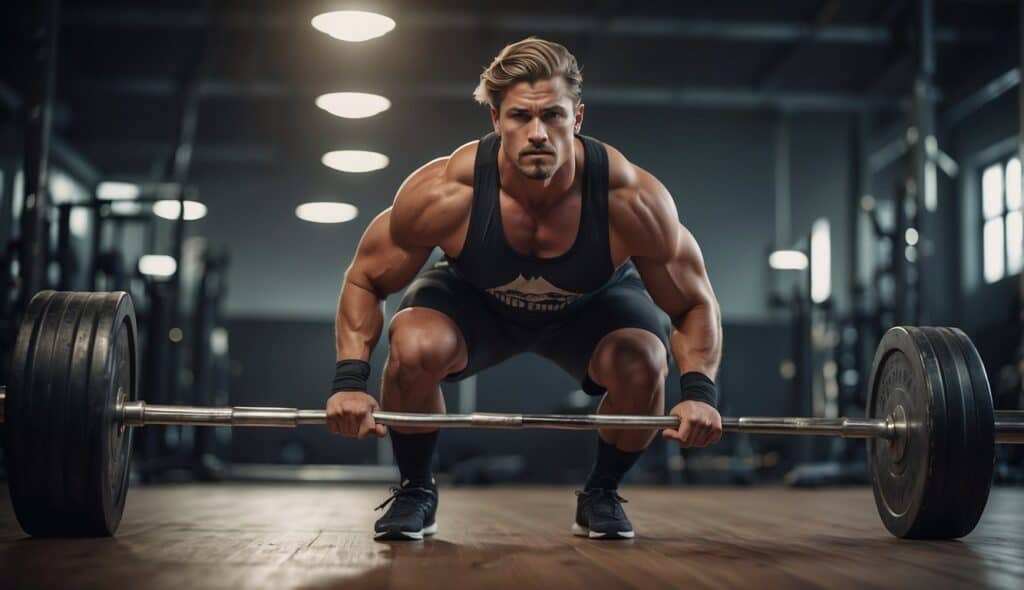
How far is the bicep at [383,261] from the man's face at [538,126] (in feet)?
1.03

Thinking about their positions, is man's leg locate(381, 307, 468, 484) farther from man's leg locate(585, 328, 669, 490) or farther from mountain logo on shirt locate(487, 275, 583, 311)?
man's leg locate(585, 328, 669, 490)

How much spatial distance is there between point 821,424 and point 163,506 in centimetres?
220

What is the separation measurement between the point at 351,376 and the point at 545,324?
0.50 m

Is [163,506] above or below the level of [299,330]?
below

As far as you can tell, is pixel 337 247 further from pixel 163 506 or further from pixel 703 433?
pixel 703 433

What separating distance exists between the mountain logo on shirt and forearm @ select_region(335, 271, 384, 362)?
0.82ft

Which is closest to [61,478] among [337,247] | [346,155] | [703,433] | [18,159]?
[703,433]

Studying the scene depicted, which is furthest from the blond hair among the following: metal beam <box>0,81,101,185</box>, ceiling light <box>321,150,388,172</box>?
metal beam <box>0,81,101,185</box>

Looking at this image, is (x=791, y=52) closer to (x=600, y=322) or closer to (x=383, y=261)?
(x=600, y=322)

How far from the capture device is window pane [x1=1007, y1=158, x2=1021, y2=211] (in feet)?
31.6

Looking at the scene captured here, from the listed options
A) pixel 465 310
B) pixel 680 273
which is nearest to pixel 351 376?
pixel 465 310

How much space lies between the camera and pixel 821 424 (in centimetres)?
244

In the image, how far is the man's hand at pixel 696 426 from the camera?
2.25 metres

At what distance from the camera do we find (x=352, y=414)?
2.21 m
